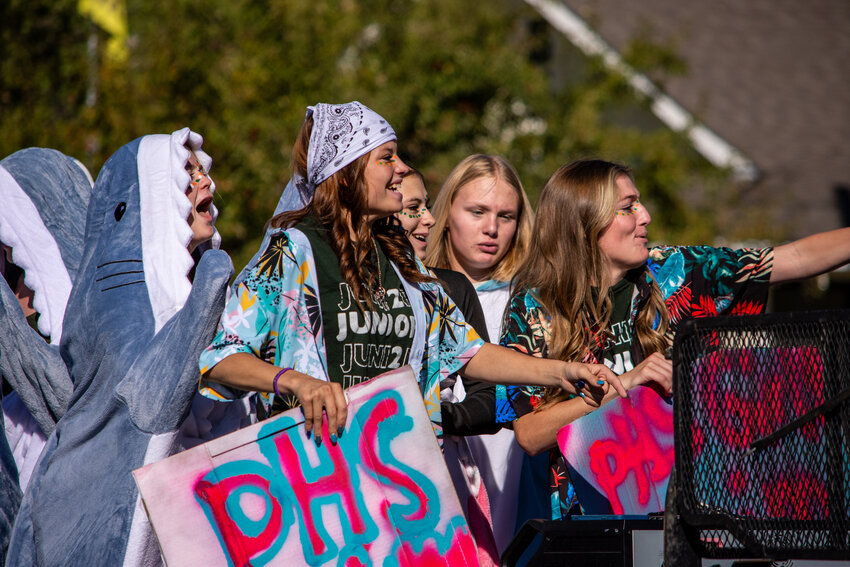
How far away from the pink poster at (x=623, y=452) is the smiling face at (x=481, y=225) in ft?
4.99

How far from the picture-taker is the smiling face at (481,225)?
4.32 m

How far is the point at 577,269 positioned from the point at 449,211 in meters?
1.11

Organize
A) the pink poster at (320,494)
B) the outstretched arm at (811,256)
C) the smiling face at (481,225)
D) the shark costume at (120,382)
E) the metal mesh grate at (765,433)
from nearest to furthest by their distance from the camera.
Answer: the metal mesh grate at (765,433)
the pink poster at (320,494)
the shark costume at (120,382)
the outstretched arm at (811,256)
the smiling face at (481,225)

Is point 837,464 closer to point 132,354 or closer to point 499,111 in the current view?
point 132,354

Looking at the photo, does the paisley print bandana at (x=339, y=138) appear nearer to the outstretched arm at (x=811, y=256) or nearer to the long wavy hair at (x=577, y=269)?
the long wavy hair at (x=577, y=269)

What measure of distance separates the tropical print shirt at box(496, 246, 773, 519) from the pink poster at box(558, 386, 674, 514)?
395mm

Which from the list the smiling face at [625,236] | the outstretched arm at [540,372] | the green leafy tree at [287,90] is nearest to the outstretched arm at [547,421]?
the outstretched arm at [540,372]

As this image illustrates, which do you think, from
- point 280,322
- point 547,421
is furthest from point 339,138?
point 547,421

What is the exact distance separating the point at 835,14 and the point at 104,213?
1542 centimetres

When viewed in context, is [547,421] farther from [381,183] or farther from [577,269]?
[381,183]

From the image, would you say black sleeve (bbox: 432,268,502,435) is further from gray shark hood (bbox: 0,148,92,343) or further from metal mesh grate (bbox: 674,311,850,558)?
gray shark hood (bbox: 0,148,92,343)

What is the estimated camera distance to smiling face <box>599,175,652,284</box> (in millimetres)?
3486

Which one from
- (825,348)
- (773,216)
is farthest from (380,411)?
(773,216)

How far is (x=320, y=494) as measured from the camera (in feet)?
8.36
